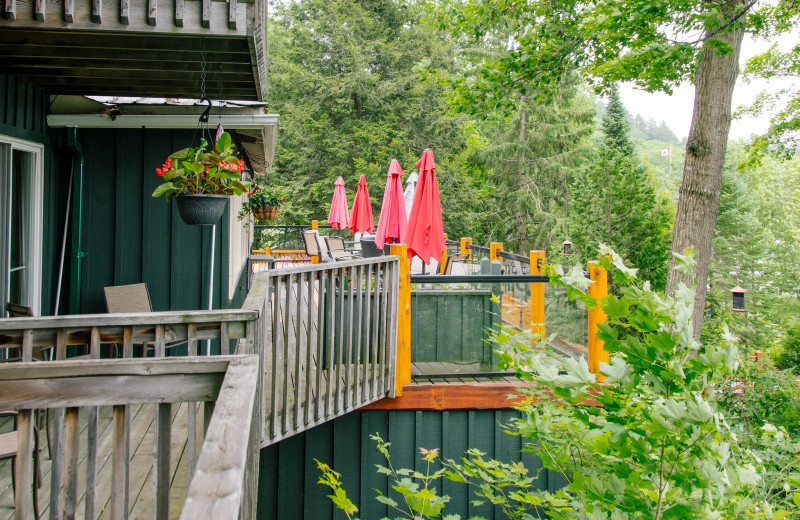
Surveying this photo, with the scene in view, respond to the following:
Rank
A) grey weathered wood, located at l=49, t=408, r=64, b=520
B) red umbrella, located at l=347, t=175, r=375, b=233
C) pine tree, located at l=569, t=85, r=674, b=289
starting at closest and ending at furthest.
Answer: grey weathered wood, located at l=49, t=408, r=64, b=520 → red umbrella, located at l=347, t=175, r=375, b=233 → pine tree, located at l=569, t=85, r=674, b=289

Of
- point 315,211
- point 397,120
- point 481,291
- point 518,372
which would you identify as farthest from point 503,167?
point 518,372

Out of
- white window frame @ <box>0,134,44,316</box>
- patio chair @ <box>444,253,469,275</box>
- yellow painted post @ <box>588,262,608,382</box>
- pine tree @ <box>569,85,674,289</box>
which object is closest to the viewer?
white window frame @ <box>0,134,44,316</box>

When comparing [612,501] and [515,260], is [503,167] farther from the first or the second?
[612,501]

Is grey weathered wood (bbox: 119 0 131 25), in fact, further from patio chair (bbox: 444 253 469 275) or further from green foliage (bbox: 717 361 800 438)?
green foliage (bbox: 717 361 800 438)

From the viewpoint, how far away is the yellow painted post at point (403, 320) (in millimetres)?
4777

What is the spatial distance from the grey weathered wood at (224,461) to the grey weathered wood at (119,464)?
360mm

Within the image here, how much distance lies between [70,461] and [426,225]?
429 centimetres

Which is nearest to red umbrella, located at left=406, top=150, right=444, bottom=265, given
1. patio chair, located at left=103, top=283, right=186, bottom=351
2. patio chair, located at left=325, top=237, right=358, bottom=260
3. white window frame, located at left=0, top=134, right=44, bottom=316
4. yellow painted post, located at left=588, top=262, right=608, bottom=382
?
yellow painted post, located at left=588, top=262, right=608, bottom=382

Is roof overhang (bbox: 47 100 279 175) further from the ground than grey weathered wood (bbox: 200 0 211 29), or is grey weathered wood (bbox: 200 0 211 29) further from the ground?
grey weathered wood (bbox: 200 0 211 29)

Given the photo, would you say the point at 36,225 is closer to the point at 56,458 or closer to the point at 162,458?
the point at 56,458

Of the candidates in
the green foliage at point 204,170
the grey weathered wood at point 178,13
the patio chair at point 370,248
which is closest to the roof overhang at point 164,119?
the green foliage at point 204,170

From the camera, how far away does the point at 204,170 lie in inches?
162

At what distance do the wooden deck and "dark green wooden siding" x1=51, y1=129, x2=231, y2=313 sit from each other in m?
1.50

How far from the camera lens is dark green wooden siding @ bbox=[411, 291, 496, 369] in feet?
16.4
